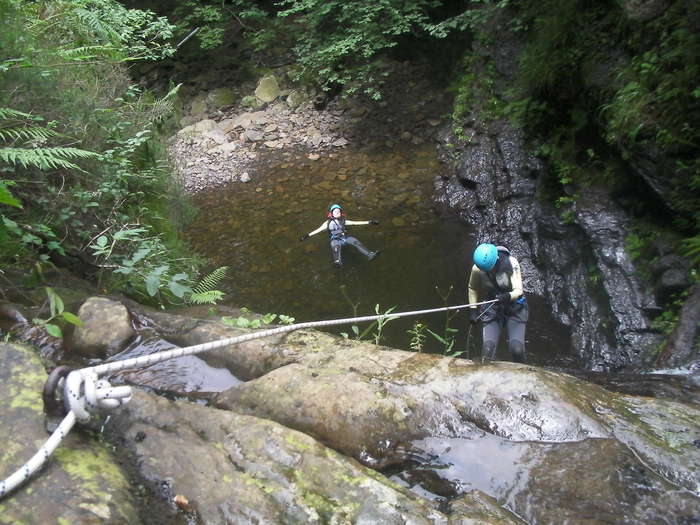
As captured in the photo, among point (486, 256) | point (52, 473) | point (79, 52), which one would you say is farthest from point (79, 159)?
point (486, 256)

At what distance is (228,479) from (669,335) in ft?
16.1

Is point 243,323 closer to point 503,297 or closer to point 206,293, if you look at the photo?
point 206,293

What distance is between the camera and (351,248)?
888 cm

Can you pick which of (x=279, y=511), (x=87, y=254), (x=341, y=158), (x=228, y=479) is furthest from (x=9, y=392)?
(x=341, y=158)

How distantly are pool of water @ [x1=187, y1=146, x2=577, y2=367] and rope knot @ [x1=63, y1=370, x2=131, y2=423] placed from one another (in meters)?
3.90

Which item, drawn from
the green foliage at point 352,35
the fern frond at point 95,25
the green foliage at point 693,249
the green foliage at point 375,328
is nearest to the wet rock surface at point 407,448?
the green foliage at point 375,328

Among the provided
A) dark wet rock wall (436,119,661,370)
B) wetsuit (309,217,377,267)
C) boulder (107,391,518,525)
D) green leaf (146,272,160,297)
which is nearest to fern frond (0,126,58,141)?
green leaf (146,272,160,297)

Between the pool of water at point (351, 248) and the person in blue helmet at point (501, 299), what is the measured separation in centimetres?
47

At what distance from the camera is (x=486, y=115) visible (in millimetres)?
10000

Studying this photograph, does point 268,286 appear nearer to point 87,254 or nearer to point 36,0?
point 87,254

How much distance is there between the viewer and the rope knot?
5.87 feet

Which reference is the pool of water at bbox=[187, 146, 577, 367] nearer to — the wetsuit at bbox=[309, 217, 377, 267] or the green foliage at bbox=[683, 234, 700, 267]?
the wetsuit at bbox=[309, 217, 377, 267]

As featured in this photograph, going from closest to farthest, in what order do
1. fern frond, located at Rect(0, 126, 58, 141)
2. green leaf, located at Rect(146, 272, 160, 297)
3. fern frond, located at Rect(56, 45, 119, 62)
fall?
fern frond, located at Rect(0, 126, 58, 141), green leaf, located at Rect(146, 272, 160, 297), fern frond, located at Rect(56, 45, 119, 62)

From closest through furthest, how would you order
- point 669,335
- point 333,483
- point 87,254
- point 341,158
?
1. point 333,483
2. point 87,254
3. point 669,335
4. point 341,158
